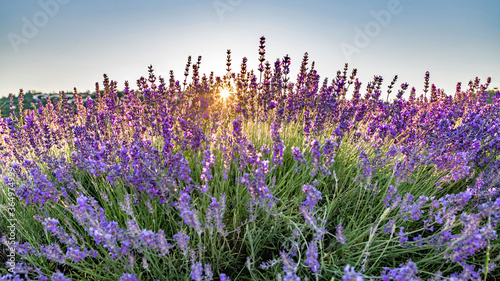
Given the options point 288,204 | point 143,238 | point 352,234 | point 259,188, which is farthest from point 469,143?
point 143,238

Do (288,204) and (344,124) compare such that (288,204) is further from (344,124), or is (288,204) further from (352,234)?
(344,124)

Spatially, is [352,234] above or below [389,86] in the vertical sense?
below

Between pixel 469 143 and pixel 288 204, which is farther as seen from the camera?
pixel 469 143

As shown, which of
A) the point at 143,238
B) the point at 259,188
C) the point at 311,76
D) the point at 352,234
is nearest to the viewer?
the point at 143,238

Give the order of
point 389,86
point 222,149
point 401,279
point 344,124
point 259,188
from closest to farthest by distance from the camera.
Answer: point 401,279
point 259,188
point 222,149
point 344,124
point 389,86

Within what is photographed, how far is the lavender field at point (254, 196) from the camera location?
1.45 m

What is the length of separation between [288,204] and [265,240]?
1.41ft

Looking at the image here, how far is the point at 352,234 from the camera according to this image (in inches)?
74.4

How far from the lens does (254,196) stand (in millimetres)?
1536

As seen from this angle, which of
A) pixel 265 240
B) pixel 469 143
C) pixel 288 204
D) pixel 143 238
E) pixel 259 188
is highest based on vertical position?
pixel 469 143

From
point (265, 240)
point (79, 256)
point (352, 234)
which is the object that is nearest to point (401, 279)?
point (352, 234)

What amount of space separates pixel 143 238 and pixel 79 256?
36 cm

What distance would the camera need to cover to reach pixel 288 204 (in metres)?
2.29

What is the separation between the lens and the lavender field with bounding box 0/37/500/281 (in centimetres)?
145
